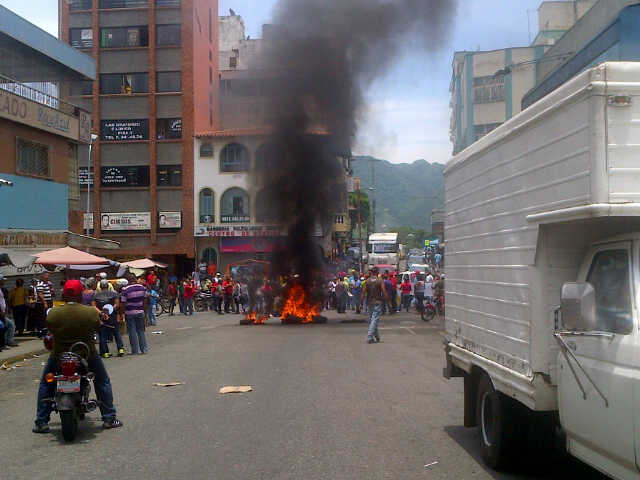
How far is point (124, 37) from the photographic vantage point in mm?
43594

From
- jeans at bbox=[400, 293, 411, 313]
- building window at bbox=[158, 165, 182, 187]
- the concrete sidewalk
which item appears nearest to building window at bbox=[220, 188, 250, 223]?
building window at bbox=[158, 165, 182, 187]

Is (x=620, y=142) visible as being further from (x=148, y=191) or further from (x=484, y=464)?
(x=148, y=191)

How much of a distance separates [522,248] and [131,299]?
31.7 ft

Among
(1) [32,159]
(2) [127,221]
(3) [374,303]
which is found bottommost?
(3) [374,303]

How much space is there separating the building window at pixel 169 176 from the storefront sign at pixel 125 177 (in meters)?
0.93

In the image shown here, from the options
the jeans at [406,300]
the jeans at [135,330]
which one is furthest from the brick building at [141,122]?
the jeans at [135,330]

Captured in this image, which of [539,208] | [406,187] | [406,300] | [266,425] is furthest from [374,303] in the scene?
[406,187]

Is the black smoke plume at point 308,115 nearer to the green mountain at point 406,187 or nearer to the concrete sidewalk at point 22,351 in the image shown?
the concrete sidewalk at point 22,351

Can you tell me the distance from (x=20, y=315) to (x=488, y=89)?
98.7ft

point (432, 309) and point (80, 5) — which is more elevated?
point (80, 5)

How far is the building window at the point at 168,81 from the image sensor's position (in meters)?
43.2

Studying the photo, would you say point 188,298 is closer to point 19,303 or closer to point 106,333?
point 19,303

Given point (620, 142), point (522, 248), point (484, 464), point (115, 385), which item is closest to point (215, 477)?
point (484, 464)

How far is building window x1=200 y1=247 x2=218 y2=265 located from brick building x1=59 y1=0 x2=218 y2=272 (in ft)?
3.07
